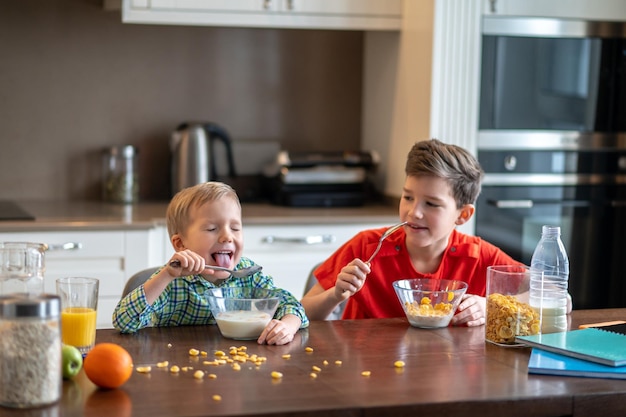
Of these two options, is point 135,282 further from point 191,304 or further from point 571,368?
point 571,368

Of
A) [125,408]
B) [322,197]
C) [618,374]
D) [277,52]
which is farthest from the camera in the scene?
[277,52]

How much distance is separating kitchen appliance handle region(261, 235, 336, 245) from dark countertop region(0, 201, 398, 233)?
56 millimetres

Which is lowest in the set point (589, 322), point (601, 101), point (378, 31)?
point (589, 322)

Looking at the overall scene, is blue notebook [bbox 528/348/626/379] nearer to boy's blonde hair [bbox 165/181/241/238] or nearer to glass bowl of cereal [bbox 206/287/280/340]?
glass bowl of cereal [bbox 206/287/280/340]

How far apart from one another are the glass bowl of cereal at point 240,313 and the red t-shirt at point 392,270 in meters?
0.50

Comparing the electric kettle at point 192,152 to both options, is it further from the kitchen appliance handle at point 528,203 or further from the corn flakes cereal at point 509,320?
the corn flakes cereal at point 509,320

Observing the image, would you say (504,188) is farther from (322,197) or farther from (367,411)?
(367,411)

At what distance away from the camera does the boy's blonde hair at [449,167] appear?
2406 millimetres

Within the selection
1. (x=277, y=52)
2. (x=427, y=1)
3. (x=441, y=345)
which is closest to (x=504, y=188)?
(x=427, y=1)

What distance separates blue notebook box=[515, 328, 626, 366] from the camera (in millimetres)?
1783

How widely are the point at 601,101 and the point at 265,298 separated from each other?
7.23ft

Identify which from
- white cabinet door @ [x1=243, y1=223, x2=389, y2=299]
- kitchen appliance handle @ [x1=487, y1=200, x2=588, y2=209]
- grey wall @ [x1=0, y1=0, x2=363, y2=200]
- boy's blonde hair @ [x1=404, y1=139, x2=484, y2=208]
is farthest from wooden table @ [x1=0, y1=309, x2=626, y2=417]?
grey wall @ [x1=0, y1=0, x2=363, y2=200]

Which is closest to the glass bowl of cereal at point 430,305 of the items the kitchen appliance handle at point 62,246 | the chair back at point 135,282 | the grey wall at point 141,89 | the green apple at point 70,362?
the chair back at point 135,282

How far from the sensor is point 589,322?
2.22 metres
